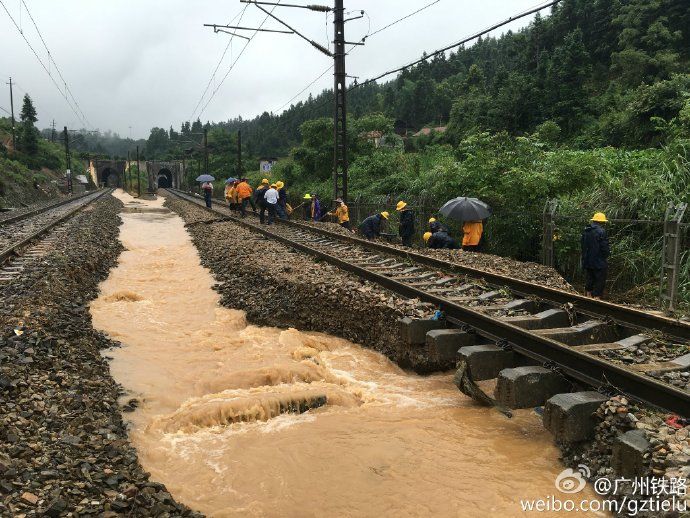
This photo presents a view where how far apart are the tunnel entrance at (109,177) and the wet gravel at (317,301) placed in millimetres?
124252

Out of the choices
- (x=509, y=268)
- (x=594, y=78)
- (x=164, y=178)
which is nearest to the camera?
(x=509, y=268)

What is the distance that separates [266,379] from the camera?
6031 mm

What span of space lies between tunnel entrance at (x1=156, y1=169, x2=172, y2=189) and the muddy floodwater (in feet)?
420

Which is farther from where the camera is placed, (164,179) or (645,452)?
(164,179)

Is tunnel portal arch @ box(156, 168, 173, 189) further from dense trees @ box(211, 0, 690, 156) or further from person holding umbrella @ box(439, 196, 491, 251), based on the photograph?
person holding umbrella @ box(439, 196, 491, 251)

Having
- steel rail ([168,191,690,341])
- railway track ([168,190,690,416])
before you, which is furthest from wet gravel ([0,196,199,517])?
steel rail ([168,191,690,341])

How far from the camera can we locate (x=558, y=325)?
595 centimetres

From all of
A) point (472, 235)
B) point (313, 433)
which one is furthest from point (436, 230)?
point (313, 433)

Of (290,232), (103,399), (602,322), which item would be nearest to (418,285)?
(602,322)

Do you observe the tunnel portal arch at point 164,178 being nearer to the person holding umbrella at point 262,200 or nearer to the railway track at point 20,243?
the railway track at point 20,243

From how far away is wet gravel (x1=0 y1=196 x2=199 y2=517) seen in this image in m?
3.28

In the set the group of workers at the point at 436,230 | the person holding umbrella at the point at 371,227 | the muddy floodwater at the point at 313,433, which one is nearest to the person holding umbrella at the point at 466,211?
the group of workers at the point at 436,230

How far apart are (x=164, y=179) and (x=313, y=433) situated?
13754 centimetres

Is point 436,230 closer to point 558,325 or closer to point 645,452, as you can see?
Result: point 558,325
